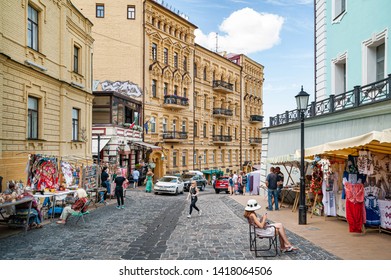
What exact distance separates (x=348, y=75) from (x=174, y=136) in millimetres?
18683

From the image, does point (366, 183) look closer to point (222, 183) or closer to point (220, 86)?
point (222, 183)

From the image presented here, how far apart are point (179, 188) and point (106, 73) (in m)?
11.4

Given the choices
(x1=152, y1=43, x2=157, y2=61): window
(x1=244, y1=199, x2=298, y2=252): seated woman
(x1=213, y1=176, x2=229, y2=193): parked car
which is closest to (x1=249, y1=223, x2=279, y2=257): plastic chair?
(x1=244, y1=199, x2=298, y2=252): seated woman

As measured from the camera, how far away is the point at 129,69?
1097 inches

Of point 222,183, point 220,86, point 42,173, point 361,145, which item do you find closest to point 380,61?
point 361,145

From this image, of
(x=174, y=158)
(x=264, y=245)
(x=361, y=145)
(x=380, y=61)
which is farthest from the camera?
(x=174, y=158)

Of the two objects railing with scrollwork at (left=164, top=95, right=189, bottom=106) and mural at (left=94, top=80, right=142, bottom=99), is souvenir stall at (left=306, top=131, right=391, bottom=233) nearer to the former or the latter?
mural at (left=94, top=80, right=142, bottom=99)

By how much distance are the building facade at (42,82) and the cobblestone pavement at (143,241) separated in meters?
3.11

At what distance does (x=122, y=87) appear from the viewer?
2795 centimetres

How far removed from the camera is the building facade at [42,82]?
35.9 ft

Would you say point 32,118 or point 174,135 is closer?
point 32,118

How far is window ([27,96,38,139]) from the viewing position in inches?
498

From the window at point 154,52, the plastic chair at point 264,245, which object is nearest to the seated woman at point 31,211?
the plastic chair at point 264,245

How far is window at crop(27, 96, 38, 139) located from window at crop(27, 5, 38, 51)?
191 cm
